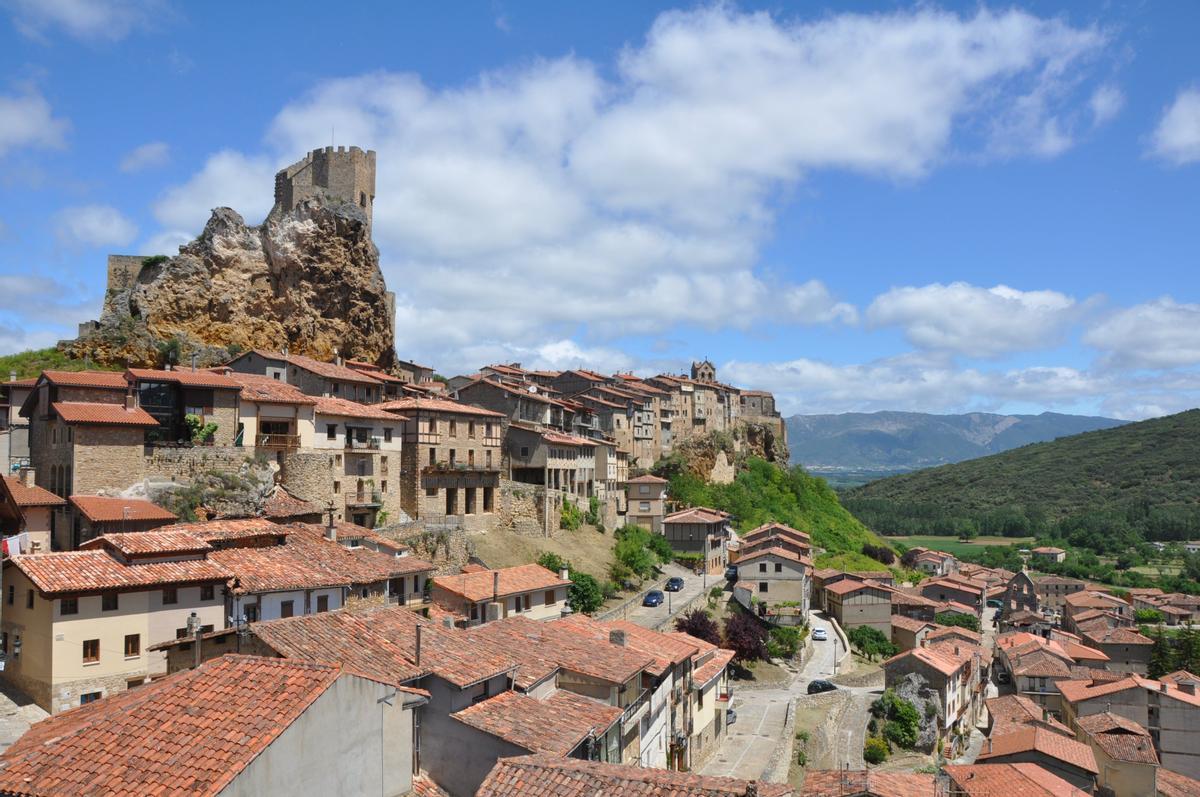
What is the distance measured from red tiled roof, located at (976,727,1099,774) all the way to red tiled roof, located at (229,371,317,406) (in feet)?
117

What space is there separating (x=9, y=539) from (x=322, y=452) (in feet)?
47.9

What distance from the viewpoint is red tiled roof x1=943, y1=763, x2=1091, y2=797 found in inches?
1296

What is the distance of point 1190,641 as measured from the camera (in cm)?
7069

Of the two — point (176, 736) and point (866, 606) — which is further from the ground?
point (176, 736)

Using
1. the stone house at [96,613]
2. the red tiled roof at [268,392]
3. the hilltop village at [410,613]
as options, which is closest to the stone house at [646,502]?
the hilltop village at [410,613]

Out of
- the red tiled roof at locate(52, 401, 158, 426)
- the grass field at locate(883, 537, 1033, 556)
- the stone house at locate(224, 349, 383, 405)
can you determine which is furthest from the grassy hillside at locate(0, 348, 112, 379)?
the grass field at locate(883, 537, 1033, 556)

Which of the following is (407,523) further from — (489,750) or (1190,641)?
(1190,641)

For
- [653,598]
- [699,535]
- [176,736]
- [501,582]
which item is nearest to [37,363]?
[501,582]

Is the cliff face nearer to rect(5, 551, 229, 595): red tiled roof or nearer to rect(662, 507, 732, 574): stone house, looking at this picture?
rect(662, 507, 732, 574): stone house

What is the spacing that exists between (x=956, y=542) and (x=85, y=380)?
168052mm

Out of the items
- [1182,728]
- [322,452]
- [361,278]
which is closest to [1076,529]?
[1182,728]

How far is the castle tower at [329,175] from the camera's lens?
6094cm

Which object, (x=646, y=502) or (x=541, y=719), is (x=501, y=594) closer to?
(x=541, y=719)

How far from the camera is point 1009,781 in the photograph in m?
34.1
